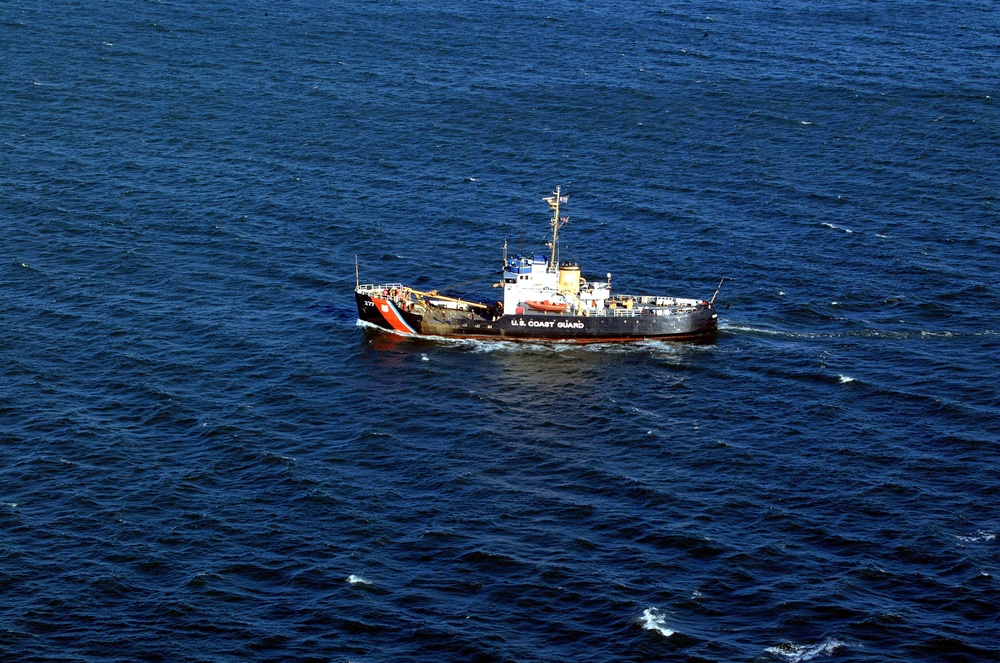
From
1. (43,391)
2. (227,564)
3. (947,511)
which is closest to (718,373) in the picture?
(947,511)

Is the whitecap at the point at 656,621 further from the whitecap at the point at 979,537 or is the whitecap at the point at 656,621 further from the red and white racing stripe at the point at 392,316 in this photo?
the red and white racing stripe at the point at 392,316

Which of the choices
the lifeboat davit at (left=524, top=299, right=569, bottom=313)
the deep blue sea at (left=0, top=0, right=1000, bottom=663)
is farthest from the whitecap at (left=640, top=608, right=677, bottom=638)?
the lifeboat davit at (left=524, top=299, right=569, bottom=313)

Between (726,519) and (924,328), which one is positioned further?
(924,328)

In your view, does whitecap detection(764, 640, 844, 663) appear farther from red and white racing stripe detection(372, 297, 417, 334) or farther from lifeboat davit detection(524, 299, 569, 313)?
red and white racing stripe detection(372, 297, 417, 334)

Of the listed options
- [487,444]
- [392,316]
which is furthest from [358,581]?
[392,316]

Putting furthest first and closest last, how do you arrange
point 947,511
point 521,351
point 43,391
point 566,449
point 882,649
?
1. point 521,351
2. point 43,391
3. point 566,449
4. point 947,511
5. point 882,649

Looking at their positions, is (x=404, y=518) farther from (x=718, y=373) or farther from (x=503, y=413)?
(x=718, y=373)

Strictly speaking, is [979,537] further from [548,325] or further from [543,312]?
[543,312]
